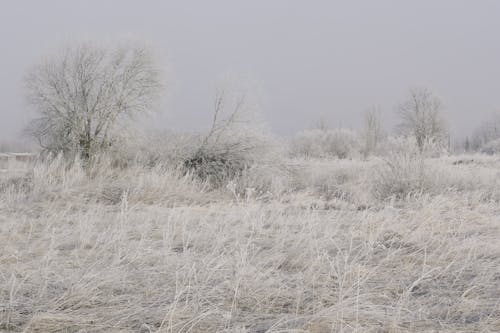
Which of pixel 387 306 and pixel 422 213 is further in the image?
pixel 422 213

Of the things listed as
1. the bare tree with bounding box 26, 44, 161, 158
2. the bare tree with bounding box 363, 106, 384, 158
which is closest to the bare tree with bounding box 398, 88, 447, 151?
the bare tree with bounding box 363, 106, 384, 158

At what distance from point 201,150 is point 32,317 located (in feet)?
37.7

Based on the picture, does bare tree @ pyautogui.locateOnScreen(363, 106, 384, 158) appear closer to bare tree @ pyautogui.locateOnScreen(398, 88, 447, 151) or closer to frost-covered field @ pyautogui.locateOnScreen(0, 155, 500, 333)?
bare tree @ pyautogui.locateOnScreen(398, 88, 447, 151)

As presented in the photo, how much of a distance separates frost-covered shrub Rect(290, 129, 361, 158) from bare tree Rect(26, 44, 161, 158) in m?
22.5

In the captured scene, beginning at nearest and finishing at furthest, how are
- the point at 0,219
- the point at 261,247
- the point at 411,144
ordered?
1. the point at 261,247
2. the point at 0,219
3. the point at 411,144

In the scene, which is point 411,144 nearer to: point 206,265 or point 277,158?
point 277,158

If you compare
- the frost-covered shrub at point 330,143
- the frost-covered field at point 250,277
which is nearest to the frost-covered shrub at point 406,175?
the frost-covered field at point 250,277

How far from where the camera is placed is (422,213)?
18.9 feet

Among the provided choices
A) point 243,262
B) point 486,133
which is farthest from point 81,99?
point 486,133

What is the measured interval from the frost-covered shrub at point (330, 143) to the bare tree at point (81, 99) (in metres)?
22.5

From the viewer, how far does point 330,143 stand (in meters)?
41.2

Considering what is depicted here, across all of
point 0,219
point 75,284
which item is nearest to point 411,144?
point 0,219

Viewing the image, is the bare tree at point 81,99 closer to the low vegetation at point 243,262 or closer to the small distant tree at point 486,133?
the low vegetation at point 243,262

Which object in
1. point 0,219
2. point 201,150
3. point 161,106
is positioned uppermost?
point 161,106
